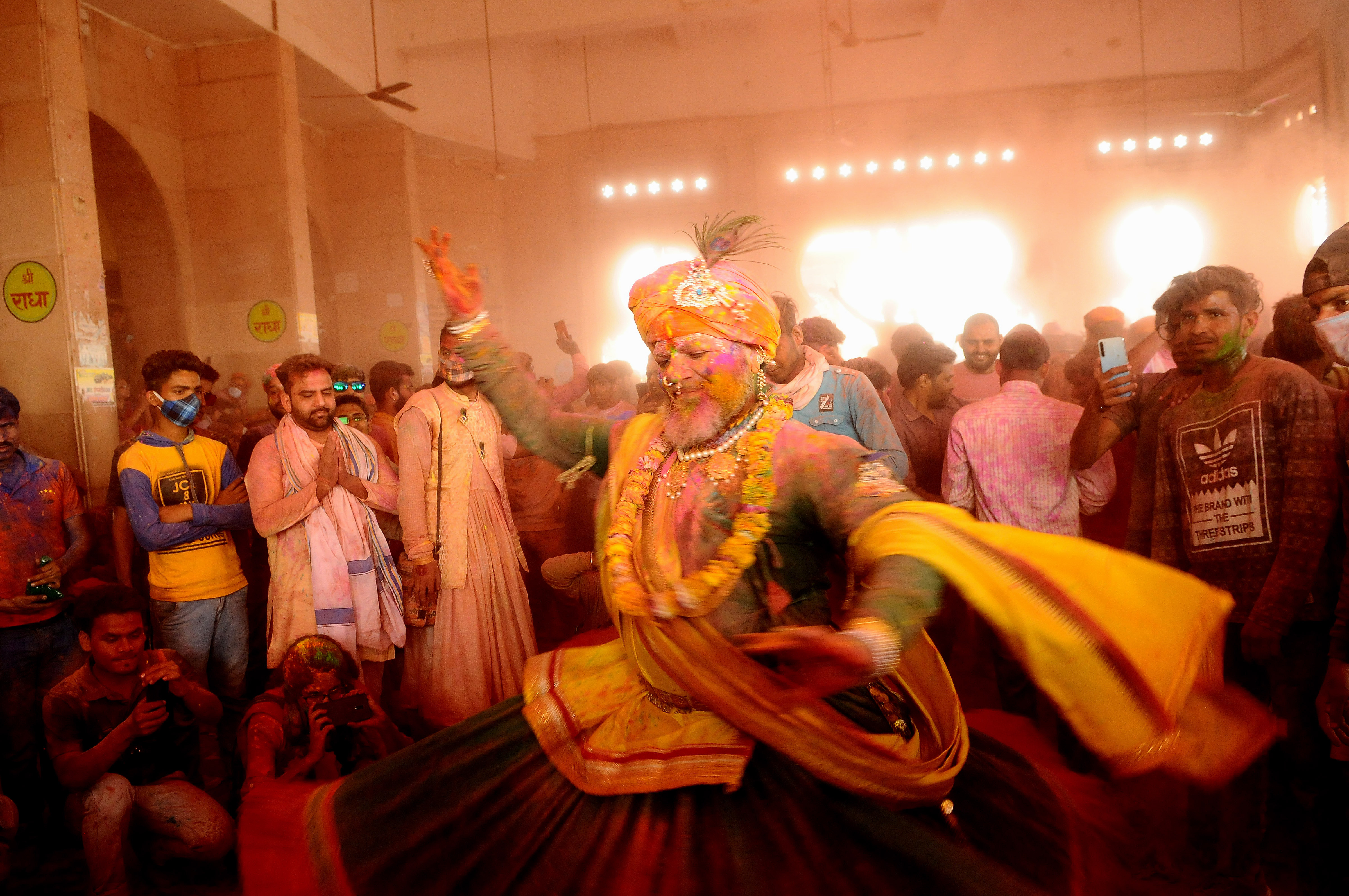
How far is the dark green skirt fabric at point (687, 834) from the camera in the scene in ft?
5.64

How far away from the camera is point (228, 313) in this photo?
10.6 meters

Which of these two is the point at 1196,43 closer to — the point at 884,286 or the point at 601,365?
the point at 884,286

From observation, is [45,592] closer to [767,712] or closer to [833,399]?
[833,399]

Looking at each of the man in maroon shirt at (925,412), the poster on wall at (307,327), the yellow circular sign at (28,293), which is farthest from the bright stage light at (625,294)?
the man in maroon shirt at (925,412)

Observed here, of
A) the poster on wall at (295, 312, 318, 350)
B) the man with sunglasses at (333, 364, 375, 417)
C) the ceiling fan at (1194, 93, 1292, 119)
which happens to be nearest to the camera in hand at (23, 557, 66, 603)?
the man with sunglasses at (333, 364, 375, 417)

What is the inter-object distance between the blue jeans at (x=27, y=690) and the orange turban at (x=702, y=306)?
4.11m

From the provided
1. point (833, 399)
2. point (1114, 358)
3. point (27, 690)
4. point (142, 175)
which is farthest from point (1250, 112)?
point (27, 690)

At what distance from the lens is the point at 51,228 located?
22.8 feet

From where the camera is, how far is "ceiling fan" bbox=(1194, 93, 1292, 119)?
15.2 metres

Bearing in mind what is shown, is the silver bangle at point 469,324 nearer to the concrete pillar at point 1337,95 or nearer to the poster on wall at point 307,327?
the poster on wall at point 307,327

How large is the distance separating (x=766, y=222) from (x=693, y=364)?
15349mm

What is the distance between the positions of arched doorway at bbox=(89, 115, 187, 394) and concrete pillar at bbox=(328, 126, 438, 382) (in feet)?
11.7

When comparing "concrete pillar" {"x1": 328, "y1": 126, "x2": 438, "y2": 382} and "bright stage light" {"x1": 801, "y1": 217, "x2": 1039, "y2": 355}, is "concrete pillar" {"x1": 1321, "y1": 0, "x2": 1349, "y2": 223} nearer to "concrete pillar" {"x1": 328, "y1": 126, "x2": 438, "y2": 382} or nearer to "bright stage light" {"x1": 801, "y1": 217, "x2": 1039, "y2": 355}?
"bright stage light" {"x1": 801, "y1": 217, "x2": 1039, "y2": 355}

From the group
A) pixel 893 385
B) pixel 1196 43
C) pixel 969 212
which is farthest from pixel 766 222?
pixel 893 385
